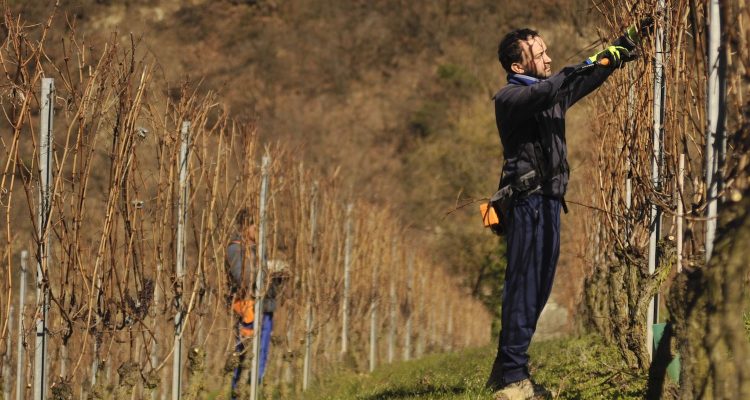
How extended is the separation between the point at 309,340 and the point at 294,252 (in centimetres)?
115

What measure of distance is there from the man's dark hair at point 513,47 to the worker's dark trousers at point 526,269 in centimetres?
70

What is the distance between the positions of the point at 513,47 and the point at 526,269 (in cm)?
110

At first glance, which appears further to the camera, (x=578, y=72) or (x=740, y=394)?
(x=578, y=72)

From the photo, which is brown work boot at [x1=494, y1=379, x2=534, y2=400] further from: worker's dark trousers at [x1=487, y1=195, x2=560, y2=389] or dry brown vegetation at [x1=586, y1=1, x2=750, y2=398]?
dry brown vegetation at [x1=586, y1=1, x2=750, y2=398]

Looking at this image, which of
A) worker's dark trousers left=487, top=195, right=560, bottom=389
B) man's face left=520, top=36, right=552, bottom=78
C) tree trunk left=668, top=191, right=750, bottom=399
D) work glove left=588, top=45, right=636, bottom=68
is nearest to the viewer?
tree trunk left=668, top=191, right=750, bottom=399

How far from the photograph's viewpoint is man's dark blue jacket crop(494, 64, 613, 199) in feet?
19.0

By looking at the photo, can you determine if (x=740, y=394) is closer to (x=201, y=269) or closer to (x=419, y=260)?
(x=201, y=269)

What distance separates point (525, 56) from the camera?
6.16m

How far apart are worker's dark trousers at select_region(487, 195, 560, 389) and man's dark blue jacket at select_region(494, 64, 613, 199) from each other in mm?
116

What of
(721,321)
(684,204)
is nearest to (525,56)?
(684,204)

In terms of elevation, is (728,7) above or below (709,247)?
above

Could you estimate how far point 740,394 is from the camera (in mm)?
4301

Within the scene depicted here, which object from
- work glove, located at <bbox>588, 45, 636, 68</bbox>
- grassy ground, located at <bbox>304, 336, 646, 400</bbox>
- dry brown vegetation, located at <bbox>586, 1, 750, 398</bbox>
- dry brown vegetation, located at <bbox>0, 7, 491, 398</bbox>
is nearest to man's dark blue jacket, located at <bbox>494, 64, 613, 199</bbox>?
work glove, located at <bbox>588, 45, 636, 68</bbox>

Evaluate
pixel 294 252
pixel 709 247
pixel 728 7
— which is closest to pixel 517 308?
pixel 709 247
